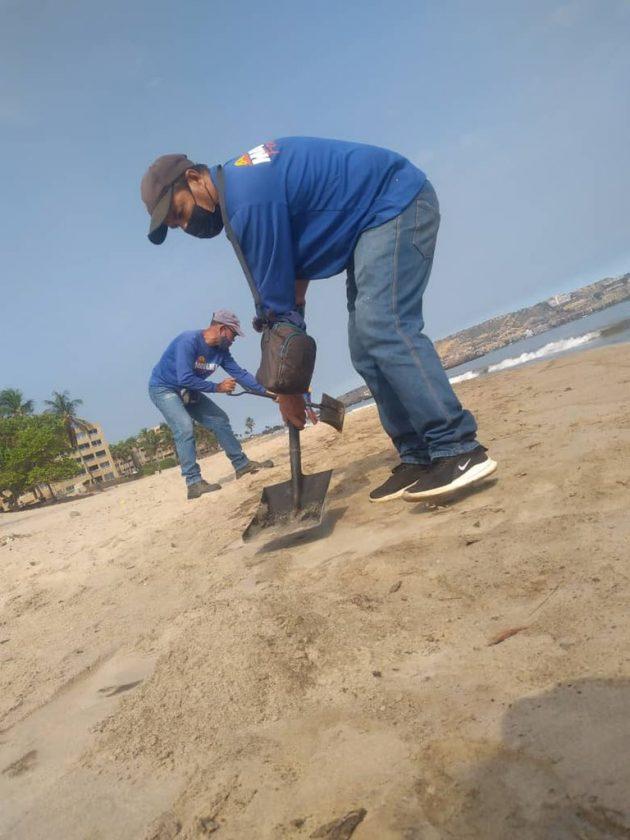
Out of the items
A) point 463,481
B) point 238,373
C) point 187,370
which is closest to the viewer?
point 463,481

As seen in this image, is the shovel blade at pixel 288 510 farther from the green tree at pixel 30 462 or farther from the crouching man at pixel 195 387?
the green tree at pixel 30 462

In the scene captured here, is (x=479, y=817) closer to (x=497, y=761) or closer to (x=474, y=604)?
(x=497, y=761)

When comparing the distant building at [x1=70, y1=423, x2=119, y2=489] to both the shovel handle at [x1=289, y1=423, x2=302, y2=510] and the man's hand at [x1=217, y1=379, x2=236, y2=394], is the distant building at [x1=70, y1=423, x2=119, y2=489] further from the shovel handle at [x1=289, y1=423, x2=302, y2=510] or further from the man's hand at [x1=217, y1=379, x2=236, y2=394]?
the shovel handle at [x1=289, y1=423, x2=302, y2=510]

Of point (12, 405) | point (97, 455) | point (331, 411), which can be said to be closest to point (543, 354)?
point (331, 411)

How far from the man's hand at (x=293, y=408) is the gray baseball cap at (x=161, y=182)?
1.03m

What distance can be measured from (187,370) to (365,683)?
4.70m

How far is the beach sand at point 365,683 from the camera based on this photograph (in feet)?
2.84

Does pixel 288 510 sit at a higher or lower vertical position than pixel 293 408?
lower

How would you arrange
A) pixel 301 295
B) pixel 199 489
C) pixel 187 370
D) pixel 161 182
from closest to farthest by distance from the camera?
pixel 161 182
pixel 301 295
pixel 199 489
pixel 187 370

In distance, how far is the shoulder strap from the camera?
8.08 ft

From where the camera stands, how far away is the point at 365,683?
3.96ft

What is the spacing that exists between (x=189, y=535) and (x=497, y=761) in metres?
2.82

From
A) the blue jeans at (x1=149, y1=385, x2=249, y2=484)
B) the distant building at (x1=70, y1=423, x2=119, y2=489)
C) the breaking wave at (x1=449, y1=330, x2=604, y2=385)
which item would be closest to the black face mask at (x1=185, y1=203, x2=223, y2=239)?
the blue jeans at (x1=149, y1=385, x2=249, y2=484)

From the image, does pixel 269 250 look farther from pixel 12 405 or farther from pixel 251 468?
pixel 12 405
